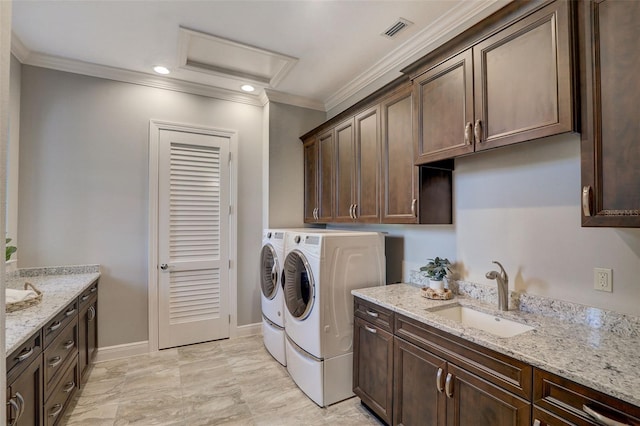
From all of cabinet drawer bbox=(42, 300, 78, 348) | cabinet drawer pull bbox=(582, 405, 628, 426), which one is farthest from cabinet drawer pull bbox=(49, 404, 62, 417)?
cabinet drawer pull bbox=(582, 405, 628, 426)

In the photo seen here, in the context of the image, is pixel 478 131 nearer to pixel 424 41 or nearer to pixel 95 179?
pixel 424 41

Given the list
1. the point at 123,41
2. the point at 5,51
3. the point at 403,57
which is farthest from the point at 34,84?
the point at 403,57

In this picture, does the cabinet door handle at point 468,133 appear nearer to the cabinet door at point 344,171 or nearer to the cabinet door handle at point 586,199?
the cabinet door handle at point 586,199

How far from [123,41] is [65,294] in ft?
6.81

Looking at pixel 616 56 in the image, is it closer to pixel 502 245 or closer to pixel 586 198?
pixel 586 198

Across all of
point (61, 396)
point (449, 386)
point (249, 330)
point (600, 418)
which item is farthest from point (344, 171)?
point (61, 396)

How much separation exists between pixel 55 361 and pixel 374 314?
6.47 ft

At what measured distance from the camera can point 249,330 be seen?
3.67 meters

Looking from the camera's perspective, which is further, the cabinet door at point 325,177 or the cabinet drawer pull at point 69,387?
the cabinet door at point 325,177

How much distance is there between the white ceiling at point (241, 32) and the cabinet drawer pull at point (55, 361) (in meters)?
2.34

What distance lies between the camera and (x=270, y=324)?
10.2 ft

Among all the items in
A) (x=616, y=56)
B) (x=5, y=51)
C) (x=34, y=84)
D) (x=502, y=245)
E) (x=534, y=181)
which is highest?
(x=34, y=84)

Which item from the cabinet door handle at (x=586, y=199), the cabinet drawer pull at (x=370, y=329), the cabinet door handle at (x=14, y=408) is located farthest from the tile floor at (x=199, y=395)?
the cabinet door handle at (x=586, y=199)

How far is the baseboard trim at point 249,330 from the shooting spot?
3609 millimetres
